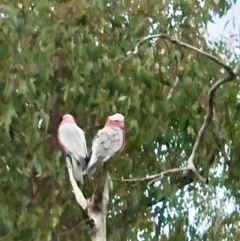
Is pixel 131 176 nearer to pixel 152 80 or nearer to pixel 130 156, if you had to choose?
pixel 130 156

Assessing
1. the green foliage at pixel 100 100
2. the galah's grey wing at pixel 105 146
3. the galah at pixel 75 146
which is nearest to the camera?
the galah's grey wing at pixel 105 146

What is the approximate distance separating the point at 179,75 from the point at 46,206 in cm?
120

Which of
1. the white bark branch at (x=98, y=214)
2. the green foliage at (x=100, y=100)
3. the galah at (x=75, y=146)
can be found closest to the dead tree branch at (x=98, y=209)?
the white bark branch at (x=98, y=214)

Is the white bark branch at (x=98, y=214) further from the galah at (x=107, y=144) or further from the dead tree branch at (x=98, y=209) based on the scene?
the galah at (x=107, y=144)

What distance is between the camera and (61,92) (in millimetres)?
4531

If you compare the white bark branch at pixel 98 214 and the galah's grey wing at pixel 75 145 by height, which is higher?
the galah's grey wing at pixel 75 145

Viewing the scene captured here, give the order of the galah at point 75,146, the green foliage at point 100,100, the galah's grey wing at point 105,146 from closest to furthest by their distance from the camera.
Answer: the galah's grey wing at point 105,146 → the galah at point 75,146 → the green foliage at point 100,100

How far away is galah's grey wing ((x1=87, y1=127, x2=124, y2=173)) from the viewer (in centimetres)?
352

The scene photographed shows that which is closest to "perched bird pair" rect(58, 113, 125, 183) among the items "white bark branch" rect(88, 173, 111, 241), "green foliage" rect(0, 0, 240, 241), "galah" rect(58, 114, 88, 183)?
"galah" rect(58, 114, 88, 183)

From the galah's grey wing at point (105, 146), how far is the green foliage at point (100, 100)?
53 centimetres

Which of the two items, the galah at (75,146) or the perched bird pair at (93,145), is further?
the galah at (75,146)

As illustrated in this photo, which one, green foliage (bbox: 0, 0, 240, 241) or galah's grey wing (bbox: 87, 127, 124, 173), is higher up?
green foliage (bbox: 0, 0, 240, 241)

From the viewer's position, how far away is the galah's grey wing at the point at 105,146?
3.52 m

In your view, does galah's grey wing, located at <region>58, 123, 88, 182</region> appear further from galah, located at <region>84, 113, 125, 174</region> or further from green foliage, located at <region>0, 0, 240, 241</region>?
green foliage, located at <region>0, 0, 240, 241</region>
